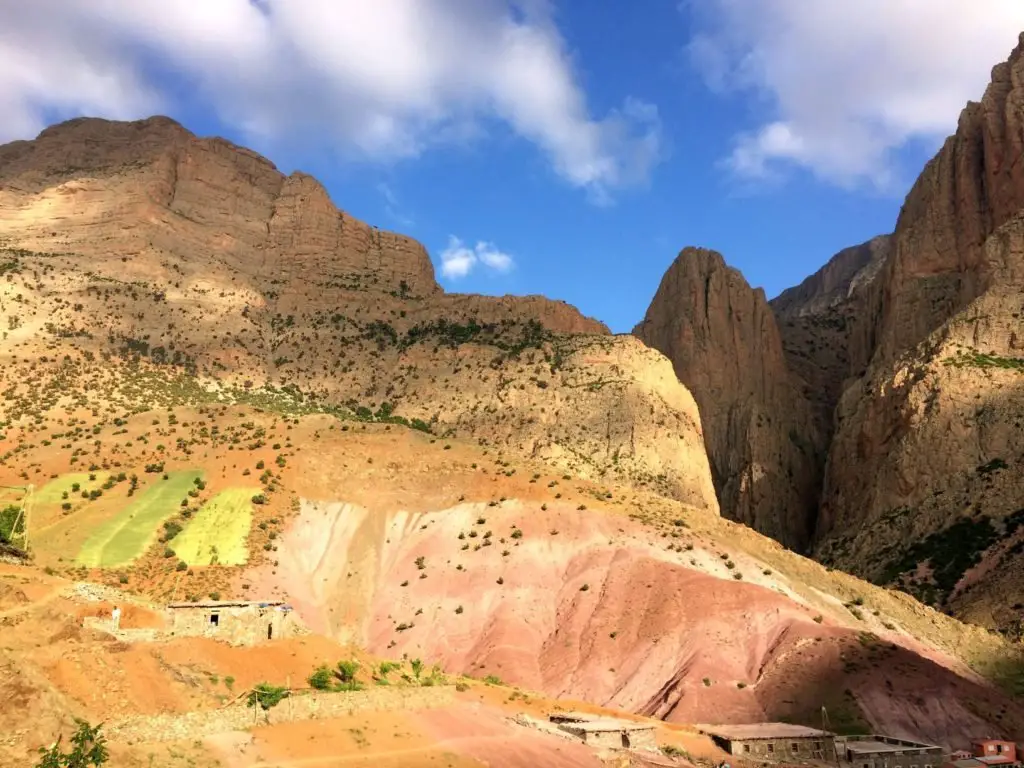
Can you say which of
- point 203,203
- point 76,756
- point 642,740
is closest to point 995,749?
point 642,740

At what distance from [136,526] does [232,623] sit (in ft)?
70.1

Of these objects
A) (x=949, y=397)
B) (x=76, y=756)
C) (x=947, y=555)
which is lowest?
(x=76, y=756)

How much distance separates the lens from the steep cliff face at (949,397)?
63.4 meters

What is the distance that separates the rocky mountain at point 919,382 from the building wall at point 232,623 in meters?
43.3

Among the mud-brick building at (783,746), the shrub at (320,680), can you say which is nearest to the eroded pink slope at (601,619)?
the mud-brick building at (783,746)

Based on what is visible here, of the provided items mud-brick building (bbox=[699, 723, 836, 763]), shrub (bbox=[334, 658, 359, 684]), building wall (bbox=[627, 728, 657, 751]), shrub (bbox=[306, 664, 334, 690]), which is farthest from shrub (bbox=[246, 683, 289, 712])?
mud-brick building (bbox=[699, 723, 836, 763])

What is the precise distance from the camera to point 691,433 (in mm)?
85812

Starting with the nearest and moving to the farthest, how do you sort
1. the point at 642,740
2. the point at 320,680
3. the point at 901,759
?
the point at 320,680 → the point at 642,740 → the point at 901,759

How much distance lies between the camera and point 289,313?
94438 millimetres

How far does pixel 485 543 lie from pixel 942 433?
43787 millimetres

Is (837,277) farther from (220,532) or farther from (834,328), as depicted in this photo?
(220,532)

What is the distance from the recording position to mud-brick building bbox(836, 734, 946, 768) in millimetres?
32906

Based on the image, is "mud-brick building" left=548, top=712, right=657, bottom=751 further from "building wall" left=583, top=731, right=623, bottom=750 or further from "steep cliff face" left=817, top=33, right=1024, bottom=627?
"steep cliff face" left=817, top=33, right=1024, bottom=627

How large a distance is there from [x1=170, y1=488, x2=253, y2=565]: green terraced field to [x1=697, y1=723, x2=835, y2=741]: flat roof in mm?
25641
